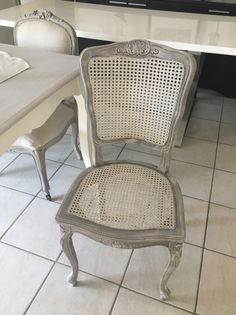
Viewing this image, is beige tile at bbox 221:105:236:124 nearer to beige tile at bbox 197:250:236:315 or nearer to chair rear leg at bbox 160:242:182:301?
beige tile at bbox 197:250:236:315

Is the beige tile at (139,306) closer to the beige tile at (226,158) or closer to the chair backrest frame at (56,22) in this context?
the beige tile at (226,158)

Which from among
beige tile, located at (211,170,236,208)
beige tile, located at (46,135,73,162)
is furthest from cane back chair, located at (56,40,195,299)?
beige tile, located at (46,135,73,162)

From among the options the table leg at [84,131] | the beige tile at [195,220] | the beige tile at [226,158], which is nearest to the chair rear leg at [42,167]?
the table leg at [84,131]

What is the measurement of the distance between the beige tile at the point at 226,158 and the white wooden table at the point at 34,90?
3.66ft

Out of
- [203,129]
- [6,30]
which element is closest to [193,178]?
[203,129]

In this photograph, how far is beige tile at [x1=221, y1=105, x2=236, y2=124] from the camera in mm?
2416

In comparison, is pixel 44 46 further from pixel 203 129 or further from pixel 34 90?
pixel 203 129

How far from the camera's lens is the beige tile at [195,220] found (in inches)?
57.7

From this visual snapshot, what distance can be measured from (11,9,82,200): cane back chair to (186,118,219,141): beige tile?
1053mm

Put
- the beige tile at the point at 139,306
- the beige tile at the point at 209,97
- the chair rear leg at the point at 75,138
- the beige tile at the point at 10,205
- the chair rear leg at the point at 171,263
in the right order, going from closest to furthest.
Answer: the chair rear leg at the point at 171,263 < the beige tile at the point at 139,306 < the beige tile at the point at 10,205 < the chair rear leg at the point at 75,138 < the beige tile at the point at 209,97

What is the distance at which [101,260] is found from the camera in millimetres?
1363

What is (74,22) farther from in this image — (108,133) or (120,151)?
(108,133)

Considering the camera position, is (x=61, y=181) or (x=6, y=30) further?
(x=6, y=30)

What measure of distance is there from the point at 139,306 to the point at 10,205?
0.89m
